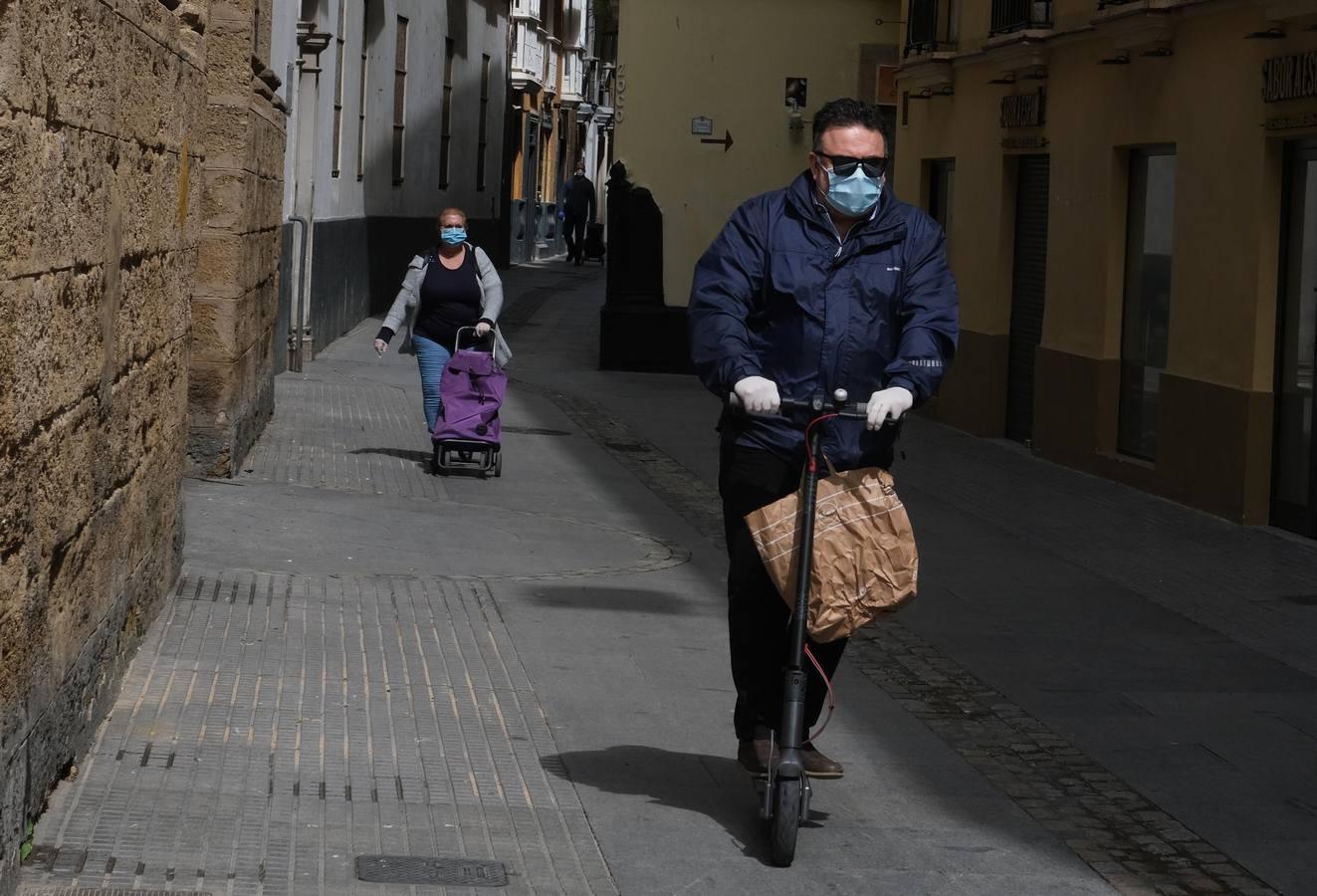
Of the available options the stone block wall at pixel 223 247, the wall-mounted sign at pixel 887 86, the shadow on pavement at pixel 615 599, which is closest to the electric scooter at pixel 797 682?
the shadow on pavement at pixel 615 599

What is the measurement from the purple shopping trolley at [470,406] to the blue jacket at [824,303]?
782 centimetres

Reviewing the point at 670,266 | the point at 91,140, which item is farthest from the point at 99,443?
the point at 670,266

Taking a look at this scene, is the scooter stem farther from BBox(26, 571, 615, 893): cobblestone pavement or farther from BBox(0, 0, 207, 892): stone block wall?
BBox(0, 0, 207, 892): stone block wall

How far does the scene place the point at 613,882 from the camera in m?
5.11

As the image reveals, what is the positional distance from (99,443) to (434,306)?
795 centimetres

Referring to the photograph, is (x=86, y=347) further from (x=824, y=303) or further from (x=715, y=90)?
(x=715, y=90)

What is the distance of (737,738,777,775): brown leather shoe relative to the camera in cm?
566

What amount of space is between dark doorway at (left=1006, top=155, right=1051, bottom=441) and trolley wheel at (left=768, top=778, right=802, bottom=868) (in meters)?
12.3

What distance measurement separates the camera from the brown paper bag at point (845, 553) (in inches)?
213

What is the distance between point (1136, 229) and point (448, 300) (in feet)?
16.9

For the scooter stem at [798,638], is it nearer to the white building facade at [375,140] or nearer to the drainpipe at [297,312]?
the white building facade at [375,140]

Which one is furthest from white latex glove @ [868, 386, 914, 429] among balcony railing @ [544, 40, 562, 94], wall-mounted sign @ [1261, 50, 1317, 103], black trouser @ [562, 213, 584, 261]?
balcony railing @ [544, 40, 562, 94]

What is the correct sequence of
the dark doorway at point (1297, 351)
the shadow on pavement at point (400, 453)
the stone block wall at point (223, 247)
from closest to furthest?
1. the stone block wall at point (223, 247)
2. the dark doorway at point (1297, 351)
3. the shadow on pavement at point (400, 453)

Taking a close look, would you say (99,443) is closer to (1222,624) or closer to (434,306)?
(1222,624)
